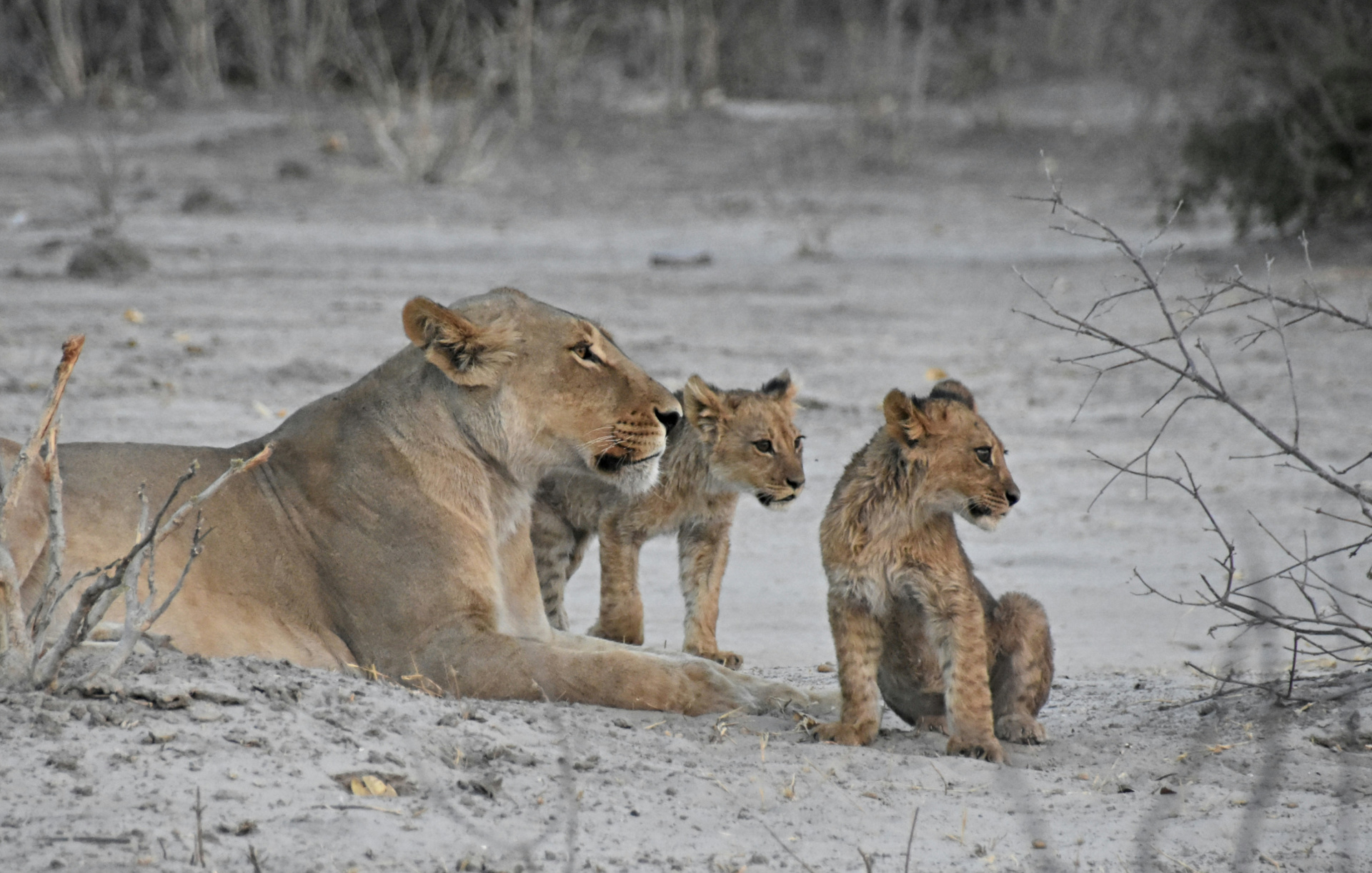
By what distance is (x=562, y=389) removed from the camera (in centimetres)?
452

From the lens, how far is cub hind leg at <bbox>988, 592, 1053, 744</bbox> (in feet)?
14.3

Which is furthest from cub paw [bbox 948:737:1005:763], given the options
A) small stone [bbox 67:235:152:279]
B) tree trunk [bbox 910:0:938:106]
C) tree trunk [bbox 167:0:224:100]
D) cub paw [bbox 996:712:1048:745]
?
tree trunk [bbox 167:0:224:100]

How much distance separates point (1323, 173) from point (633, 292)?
6.11 metres

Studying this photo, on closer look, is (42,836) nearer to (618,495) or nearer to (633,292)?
(618,495)

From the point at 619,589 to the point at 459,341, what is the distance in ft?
4.46

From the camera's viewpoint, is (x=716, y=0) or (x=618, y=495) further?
(x=716, y=0)

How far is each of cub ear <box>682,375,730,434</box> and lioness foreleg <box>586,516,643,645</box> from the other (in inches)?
17.2

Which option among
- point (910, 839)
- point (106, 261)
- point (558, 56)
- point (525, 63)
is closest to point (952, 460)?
point (910, 839)

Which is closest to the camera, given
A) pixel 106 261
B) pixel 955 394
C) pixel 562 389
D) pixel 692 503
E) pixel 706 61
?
pixel 562 389

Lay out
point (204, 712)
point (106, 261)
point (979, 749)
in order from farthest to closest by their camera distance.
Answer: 1. point (106, 261)
2. point (979, 749)
3. point (204, 712)

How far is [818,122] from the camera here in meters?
24.3

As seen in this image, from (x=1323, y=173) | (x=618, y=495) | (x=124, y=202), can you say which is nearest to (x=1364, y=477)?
(x=618, y=495)

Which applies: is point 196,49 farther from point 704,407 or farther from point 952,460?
point 952,460

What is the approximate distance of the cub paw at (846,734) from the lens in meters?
4.15
